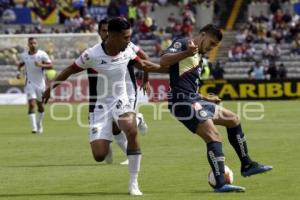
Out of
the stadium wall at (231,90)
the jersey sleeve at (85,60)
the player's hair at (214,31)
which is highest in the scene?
the player's hair at (214,31)

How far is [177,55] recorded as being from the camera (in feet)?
39.5

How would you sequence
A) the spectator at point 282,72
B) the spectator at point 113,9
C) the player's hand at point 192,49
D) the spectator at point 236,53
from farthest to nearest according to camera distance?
1. the spectator at point 113,9
2. the spectator at point 236,53
3. the spectator at point 282,72
4. the player's hand at point 192,49

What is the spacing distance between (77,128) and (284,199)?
1531 cm

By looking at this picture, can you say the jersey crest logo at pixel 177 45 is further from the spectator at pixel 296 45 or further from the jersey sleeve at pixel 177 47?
the spectator at pixel 296 45

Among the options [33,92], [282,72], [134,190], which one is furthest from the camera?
[282,72]

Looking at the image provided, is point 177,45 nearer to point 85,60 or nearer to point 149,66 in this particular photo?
point 149,66

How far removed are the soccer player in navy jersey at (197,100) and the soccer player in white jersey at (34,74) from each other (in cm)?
1288

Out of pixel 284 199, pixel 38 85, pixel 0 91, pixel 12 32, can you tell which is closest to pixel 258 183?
pixel 284 199

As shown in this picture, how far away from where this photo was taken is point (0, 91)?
136ft

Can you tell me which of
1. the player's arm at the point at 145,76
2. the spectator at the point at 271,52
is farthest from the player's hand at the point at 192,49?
the spectator at the point at 271,52

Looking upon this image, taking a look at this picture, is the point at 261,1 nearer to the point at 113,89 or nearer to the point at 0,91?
the point at 0,91

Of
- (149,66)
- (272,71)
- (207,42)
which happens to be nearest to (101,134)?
(149,66)

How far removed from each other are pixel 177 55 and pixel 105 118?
1.40m

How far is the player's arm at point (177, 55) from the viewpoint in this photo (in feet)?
39.0
